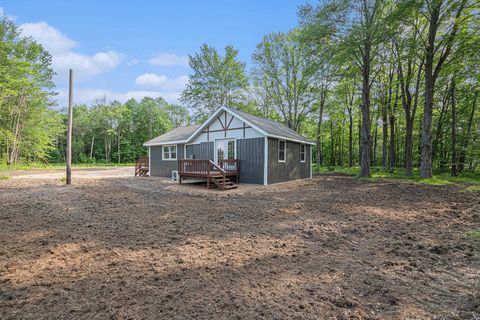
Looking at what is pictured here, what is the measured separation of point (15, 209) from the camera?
20.2 ft

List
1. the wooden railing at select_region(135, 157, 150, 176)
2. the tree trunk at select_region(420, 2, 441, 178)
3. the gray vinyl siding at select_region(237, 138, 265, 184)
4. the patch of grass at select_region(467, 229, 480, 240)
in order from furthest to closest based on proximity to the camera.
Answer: the wooden railing at select_region(135, 157, 150, 176) < the tree trunk at select_region(420, 2, 441, 178) < the gray vinyl siding at select_region(237, 138, 265, 184) < the patch of grass at select_region(467, 229, 480, 240)

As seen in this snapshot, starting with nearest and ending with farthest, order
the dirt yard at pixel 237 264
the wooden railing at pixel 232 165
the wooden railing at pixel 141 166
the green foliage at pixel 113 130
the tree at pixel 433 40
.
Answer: the dirt yard at pixel 237 264, the tree at pixel 433 40, the wooden railing at pixel 232 165, the wooden railing at pixel 141 166, the green foliage at pixel 113 130

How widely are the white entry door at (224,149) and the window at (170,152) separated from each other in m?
4.24

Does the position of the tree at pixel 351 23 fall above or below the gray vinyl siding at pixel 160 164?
above

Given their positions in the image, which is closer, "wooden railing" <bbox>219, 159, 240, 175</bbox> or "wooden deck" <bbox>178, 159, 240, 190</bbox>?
"wooden deck" <bbox>178, 159, 240, 190</bbox>

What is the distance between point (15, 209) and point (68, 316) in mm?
6328

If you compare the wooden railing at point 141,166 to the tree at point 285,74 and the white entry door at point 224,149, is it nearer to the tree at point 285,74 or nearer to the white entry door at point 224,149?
the white entry door at point 224,149

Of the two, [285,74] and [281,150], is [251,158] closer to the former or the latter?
[281,150]

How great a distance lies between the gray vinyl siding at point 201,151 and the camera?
14.4m

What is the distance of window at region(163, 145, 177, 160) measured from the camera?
16.6 metres

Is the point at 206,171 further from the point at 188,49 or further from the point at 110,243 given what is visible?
the point at 188,49

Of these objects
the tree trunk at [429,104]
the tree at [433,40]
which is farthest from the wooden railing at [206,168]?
the tree at [433,40]

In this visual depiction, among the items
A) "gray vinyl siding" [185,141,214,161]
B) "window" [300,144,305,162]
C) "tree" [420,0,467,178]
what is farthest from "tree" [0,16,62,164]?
"tree" [420,0,467,178]

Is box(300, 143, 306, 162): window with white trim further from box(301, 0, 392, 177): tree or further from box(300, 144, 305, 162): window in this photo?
box(301, 0, 392, 177): tree
